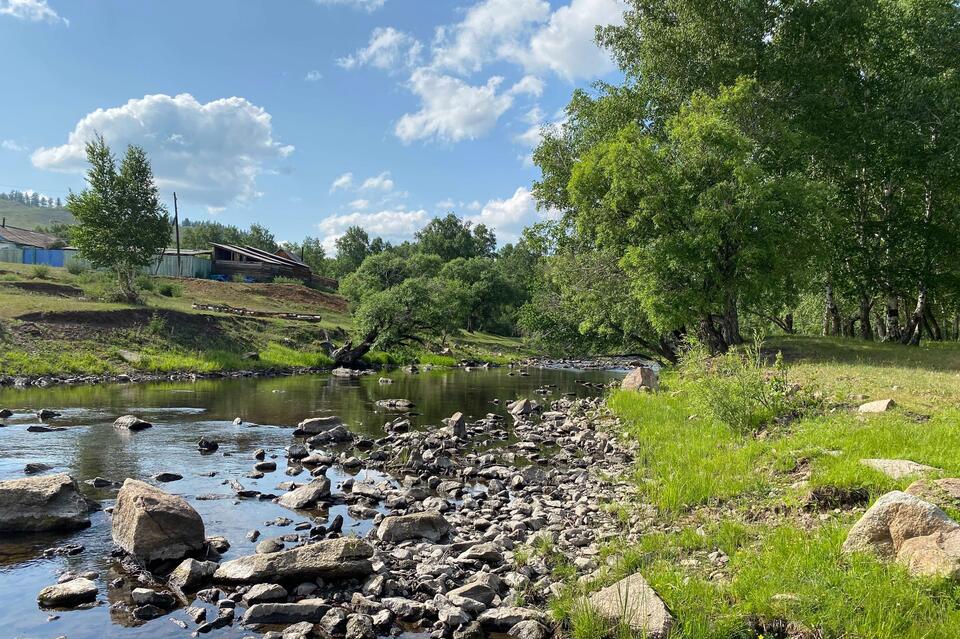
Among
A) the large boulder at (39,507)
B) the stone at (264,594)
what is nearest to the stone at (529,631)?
the stone at (264,594)

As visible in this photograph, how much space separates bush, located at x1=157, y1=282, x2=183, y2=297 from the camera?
58.2 metres

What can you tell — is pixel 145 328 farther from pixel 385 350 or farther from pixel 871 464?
pixel 871 464

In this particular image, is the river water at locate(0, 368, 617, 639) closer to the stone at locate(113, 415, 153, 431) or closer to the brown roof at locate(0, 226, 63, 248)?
the stone at locate(113, 415, 153, 431)

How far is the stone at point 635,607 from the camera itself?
251 inches

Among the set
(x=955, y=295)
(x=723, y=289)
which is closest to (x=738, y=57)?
(x=723, y=289)

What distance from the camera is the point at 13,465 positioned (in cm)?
1463

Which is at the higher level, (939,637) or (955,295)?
(955,295)

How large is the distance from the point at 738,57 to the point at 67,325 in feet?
144

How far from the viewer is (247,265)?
3445 inches

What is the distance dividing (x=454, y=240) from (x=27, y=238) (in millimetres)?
75709

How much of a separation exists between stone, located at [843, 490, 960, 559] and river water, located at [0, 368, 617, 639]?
738cm

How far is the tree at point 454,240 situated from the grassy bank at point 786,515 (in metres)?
114

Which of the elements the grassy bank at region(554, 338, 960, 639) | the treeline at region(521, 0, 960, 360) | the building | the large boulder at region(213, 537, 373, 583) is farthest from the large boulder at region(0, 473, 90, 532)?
the building

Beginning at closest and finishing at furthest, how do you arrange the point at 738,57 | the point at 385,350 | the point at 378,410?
the point at 378,410 → the point at 738,57 → the point at 385,350
